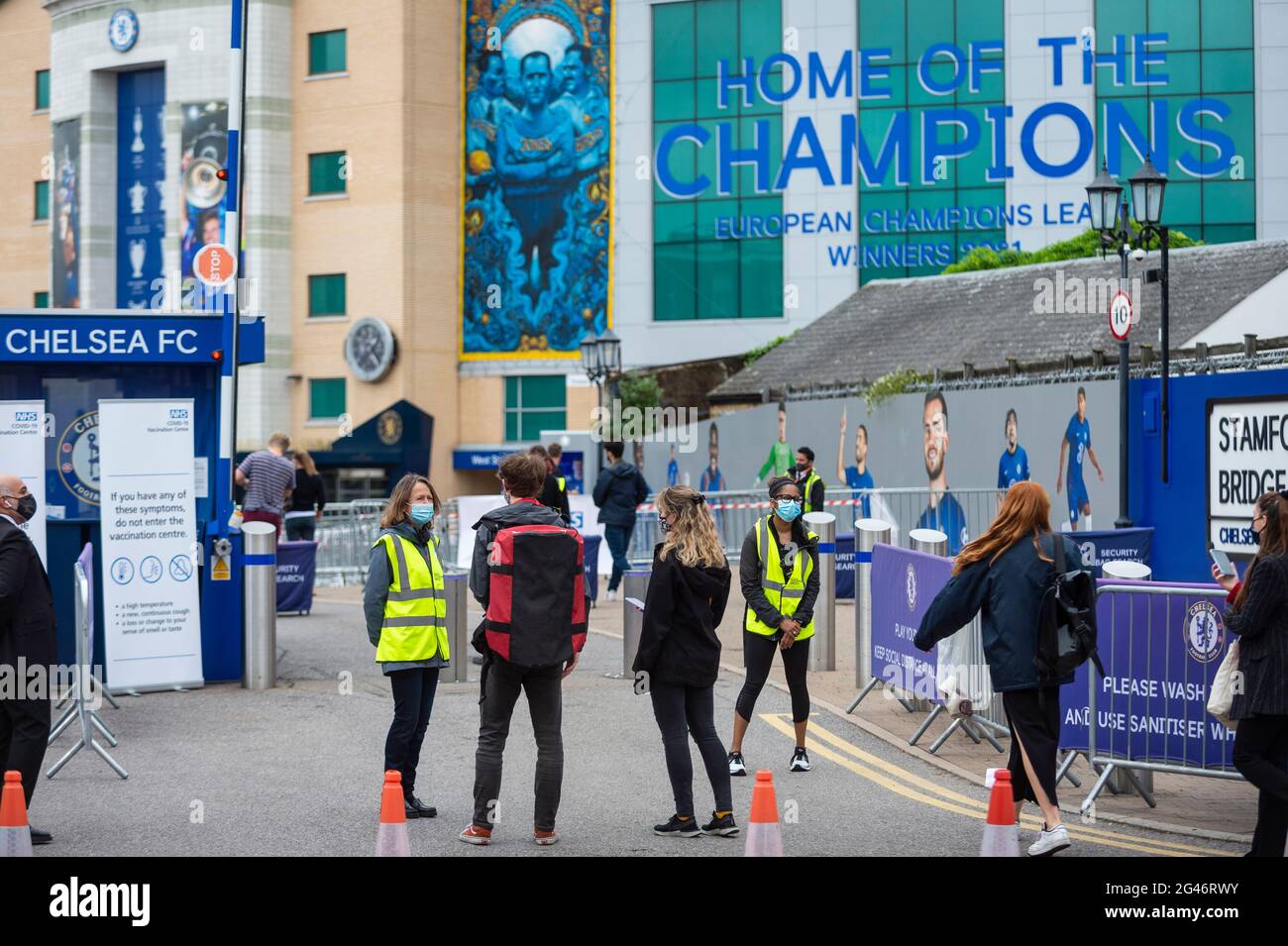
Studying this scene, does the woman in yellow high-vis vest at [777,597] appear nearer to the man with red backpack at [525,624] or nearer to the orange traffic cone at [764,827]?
the man with red backpack at [525,624]

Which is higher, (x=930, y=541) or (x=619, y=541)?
(x=930, y=541)

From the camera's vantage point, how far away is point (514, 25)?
54688mm

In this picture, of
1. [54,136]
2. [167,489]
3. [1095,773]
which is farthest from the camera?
[54,136]

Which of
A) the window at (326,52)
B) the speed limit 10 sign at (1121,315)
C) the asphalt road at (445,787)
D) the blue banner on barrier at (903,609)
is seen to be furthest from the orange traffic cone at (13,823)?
the window at (326,52)

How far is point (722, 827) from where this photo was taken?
26.7 ft

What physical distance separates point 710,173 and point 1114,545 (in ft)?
132

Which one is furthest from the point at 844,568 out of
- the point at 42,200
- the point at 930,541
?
the point at 42,200

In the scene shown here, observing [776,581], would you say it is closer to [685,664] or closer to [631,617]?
[685,664]

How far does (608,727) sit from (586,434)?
3897cm

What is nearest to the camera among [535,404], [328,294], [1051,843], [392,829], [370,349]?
[392,829]

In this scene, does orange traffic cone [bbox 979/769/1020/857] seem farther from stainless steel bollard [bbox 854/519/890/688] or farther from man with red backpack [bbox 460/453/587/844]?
stainless steel bollard [bbox 854/519/890/688]

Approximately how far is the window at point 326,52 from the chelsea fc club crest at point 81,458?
44.1 m
